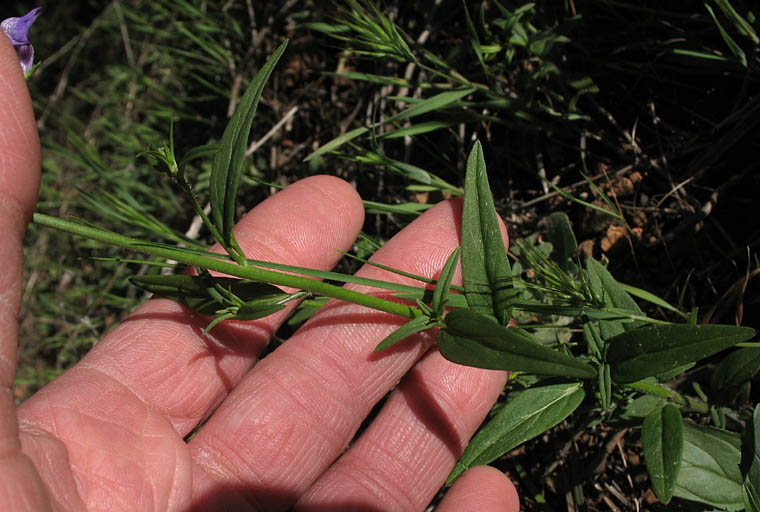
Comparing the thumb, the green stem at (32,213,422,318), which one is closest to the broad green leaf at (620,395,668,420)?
the green stem at (32,213,422,318)

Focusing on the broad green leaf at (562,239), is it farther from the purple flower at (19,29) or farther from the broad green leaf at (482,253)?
the purple flower at (19,29)

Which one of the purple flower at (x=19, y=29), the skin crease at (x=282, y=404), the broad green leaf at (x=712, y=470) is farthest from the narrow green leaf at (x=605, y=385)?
the purple flower at (x=19, y=29)

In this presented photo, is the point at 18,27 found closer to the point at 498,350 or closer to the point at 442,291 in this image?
the point at 442,291

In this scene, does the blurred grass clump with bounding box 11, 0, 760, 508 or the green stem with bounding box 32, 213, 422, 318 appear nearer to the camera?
the green stem with bounding box 32, 213, 422, 318

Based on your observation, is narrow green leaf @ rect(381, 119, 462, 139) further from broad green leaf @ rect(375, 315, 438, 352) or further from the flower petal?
the flower petal

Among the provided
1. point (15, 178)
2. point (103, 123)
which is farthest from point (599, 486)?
point (103, 123)

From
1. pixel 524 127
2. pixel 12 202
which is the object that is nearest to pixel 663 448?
pixel 524 127
